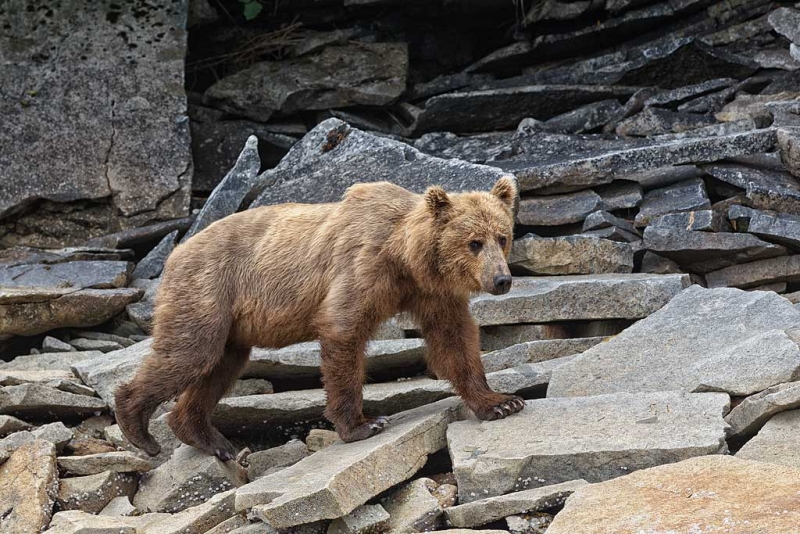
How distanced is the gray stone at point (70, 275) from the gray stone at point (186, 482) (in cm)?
275

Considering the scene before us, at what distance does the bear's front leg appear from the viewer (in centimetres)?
590

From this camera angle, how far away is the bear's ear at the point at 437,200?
19.3 feet

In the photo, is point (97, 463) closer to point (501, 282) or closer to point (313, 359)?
point (313, 359)

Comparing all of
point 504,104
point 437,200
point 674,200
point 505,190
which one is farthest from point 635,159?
point 437,200

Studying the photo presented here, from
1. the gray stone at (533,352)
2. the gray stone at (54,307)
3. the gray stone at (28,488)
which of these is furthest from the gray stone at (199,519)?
the gray stone at (54,307)

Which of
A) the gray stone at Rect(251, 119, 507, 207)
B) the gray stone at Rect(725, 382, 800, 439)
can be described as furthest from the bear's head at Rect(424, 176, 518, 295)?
the gray stone at Rect(251, 119, 507, 207)

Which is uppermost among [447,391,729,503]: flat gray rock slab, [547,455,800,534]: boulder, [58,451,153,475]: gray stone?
[547,455,800,534]: boulder

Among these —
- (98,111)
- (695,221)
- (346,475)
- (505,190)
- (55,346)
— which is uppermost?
(98,111)

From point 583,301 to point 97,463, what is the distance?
3260 millimetres

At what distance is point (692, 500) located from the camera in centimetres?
418

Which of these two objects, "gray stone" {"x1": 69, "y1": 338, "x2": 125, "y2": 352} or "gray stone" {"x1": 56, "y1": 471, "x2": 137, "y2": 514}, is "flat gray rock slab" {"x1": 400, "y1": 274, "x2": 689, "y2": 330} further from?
"gray stone" {"x1": 69, "y1": 338, "x2": 125, "y2": 352}

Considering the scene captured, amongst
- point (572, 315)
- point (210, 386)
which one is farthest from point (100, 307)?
point (572, 315)

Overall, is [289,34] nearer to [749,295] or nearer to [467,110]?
[467,110]

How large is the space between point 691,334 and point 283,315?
240cm
